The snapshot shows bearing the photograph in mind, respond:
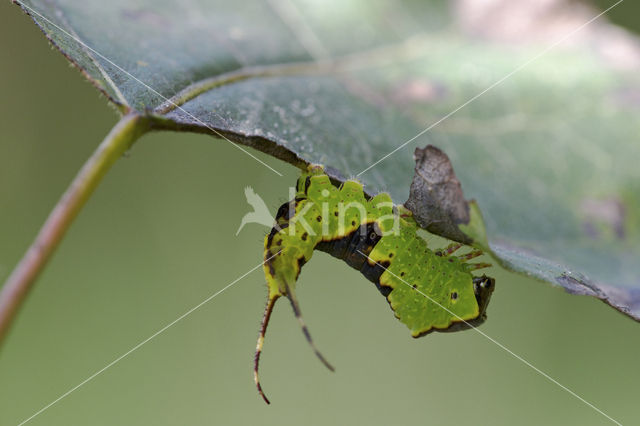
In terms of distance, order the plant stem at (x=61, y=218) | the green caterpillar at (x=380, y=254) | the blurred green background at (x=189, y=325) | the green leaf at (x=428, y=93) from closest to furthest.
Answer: the plant stem at (x=61, y=218) → the green leaf at (x=428, y=93) → the green caterpillar at (x=380, y=254) → the blurred green background at (x=189, y=325)

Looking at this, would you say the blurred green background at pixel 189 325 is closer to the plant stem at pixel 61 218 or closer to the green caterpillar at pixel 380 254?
the green caterpillar at pixel 380 254

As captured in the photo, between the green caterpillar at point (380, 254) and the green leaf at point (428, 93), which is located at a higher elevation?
the green leaf at point (428, 93)

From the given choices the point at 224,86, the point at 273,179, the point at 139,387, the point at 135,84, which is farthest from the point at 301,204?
the point at 139,387

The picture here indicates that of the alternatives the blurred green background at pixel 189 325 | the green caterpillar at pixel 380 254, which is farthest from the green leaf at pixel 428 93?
the blurred green background at pixel 189 325

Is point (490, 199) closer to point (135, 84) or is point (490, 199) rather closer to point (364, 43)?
point (364, 43)

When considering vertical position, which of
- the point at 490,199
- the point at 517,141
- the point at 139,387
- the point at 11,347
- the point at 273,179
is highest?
the point at 273,179

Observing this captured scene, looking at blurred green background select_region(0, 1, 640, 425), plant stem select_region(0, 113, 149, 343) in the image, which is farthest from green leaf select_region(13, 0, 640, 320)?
blurred green background select_region(0, 1, 640, 425)

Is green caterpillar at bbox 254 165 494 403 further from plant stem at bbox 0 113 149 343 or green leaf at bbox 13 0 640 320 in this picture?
plant stem at bbox 0 113 149 343
